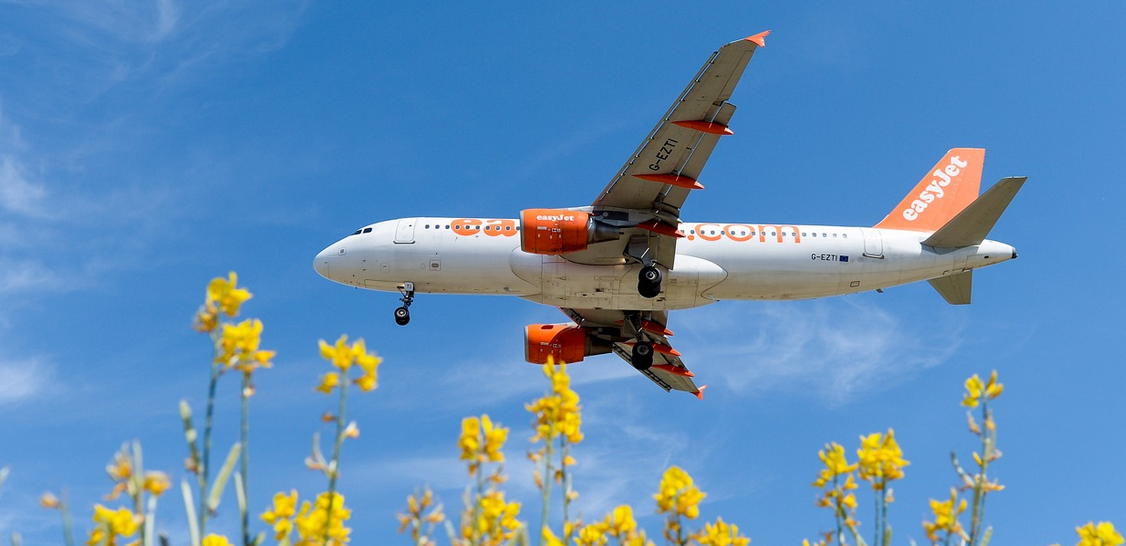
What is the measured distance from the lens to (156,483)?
3.77 meters

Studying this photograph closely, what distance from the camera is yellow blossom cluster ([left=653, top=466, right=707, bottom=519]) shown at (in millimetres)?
4324

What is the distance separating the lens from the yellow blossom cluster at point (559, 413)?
170 inches

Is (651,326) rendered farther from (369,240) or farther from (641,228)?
(369,240)

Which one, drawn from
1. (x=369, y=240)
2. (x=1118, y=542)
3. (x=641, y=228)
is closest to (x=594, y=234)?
(x=641, y=228)

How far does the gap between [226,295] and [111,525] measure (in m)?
1.08

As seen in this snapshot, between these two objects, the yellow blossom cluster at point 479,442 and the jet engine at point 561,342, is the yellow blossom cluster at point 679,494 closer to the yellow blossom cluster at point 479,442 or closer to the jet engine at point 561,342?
the yellow blossom cluster at point 479,442

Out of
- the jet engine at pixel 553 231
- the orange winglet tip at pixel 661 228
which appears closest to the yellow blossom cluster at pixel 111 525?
the jet engine at pixel 553 231

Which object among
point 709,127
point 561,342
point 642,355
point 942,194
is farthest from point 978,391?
point 942,194

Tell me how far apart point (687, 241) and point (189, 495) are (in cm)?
2925

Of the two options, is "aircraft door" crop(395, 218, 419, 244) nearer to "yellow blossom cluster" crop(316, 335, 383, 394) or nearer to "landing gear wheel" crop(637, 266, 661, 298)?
"landing gear wheel" crop(637, 266, 661, 298)

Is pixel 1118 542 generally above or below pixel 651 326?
below

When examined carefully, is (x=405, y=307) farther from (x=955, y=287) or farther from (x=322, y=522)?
(x=322, y=522)

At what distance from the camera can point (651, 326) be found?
36969 mm

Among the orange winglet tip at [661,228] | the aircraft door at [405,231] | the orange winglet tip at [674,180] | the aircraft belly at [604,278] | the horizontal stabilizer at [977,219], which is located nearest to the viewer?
the orange winglet tip at [674,180]
